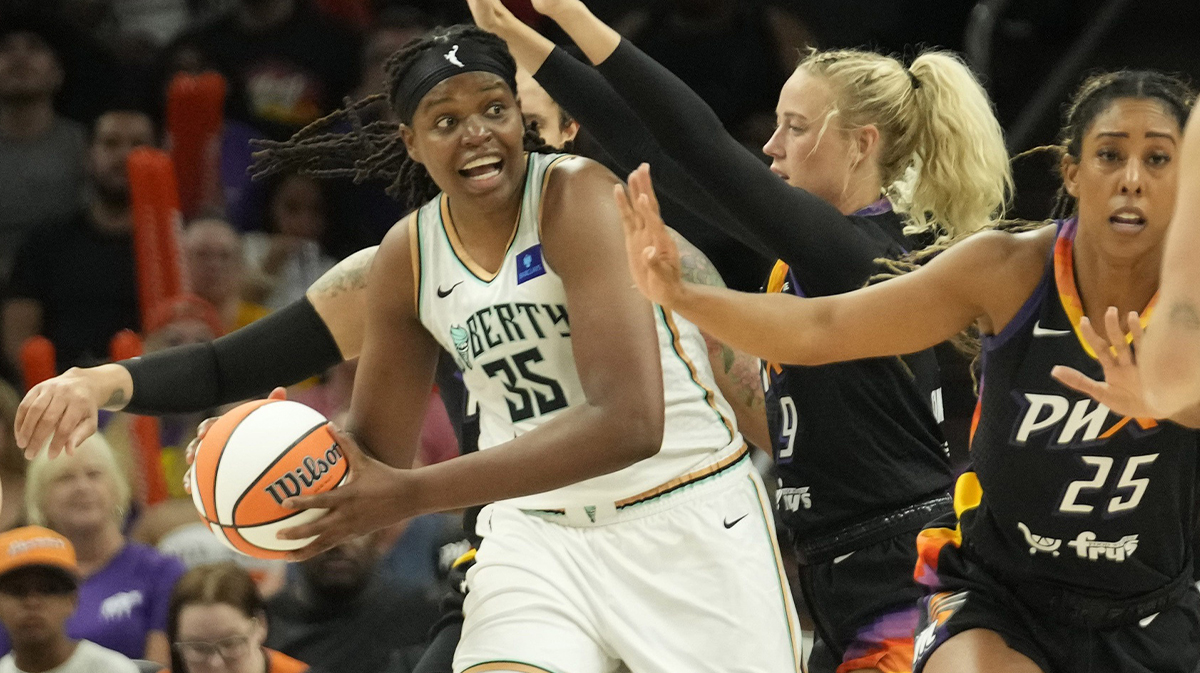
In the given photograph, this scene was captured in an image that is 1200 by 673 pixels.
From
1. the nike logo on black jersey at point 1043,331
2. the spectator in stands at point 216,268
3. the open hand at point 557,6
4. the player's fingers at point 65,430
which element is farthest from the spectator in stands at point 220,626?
the nike logo on black jersey at point 1043,331

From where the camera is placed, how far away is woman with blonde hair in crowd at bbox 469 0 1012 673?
127 inches

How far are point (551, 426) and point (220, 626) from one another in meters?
1.78

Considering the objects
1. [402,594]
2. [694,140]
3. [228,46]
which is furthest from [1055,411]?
[228,46]

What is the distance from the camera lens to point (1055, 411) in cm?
273

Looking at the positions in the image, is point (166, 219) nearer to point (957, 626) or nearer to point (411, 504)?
point (411, 504)

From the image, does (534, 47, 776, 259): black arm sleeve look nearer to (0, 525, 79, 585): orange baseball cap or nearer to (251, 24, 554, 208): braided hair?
(251, 24, 554, 208): braided hair

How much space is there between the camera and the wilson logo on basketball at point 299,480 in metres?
3.06

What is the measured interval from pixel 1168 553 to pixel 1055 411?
0.33m

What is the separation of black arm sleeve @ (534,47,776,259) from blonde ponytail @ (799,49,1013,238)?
1.21 ft

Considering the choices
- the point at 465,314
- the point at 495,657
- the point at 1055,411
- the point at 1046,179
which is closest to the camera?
the point at 1055,411

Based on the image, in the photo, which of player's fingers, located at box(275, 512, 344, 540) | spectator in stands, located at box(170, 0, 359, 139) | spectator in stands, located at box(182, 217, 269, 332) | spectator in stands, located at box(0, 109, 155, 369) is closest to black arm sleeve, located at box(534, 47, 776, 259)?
player's fingers, located at box(275, 512, 344, 540)


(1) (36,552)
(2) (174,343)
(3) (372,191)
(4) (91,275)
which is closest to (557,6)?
(1) (36,552)

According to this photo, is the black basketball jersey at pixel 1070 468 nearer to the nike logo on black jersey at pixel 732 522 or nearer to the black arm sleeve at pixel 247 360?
the nike logo on black jersey at pixel 732 522

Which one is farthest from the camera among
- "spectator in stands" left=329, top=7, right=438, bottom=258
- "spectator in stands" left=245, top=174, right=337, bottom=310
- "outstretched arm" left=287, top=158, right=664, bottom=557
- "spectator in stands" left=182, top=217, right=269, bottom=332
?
"spectator in stands" left=329, top=7, right=438, bottom=258
